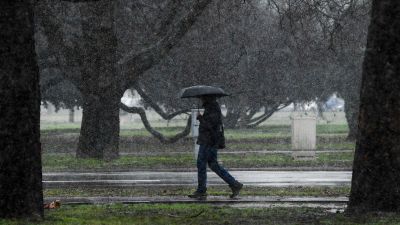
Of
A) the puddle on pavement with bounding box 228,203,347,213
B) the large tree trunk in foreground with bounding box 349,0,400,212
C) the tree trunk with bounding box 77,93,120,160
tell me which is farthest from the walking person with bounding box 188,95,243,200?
the tree trunk with bounding box 77,93,120,160

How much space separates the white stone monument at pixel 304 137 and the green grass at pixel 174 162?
0.95 feet

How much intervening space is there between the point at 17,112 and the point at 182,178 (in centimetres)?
954

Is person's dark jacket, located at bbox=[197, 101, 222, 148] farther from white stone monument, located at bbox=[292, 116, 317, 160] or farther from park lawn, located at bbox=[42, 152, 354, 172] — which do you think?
white stone monument, located at bbox=[292, 116, 317, 160]

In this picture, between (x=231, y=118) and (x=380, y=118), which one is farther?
(x=231, y=118)

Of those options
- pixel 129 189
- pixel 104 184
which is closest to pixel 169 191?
pixel 129 189

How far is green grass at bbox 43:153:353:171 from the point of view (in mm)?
23938

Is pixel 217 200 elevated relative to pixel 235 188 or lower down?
lower down

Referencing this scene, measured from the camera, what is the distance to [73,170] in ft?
75.4

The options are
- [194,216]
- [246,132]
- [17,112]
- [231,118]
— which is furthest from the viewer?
[246,132]

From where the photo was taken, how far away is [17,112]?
35.5ft

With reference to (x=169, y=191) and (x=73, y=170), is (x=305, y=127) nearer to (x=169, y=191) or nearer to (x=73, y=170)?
(x=73, y=170)

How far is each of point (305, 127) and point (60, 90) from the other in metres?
16.8

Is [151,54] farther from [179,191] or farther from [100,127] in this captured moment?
[179,191]

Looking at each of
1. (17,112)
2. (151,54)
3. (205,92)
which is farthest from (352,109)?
(17,112)
